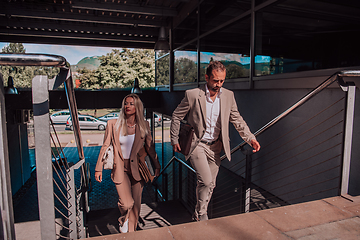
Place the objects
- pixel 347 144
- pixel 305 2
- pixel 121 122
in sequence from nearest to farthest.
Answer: pixel 347 144 → pixel 121 122 → pixel 305 2

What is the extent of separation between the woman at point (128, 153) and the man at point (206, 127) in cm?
64

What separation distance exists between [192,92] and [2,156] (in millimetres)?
1888

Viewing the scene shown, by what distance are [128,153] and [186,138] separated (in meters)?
0.88

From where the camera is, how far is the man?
2648mm

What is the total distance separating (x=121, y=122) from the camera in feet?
10.4

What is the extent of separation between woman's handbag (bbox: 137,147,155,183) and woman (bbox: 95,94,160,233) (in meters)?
0.06

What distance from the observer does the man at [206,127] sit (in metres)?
2.65

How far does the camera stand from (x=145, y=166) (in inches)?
125

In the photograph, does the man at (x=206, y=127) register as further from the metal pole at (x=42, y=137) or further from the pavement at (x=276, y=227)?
the metal pole at (x=42, y=137)

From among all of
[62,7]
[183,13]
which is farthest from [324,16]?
[62,7]

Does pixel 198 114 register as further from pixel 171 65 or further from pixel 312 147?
pixel 171 65

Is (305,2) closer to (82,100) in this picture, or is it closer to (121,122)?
(121,122)

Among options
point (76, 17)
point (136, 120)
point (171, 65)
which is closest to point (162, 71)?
point (171, 65)

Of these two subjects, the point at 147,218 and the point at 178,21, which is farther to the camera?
the point at 178,21
